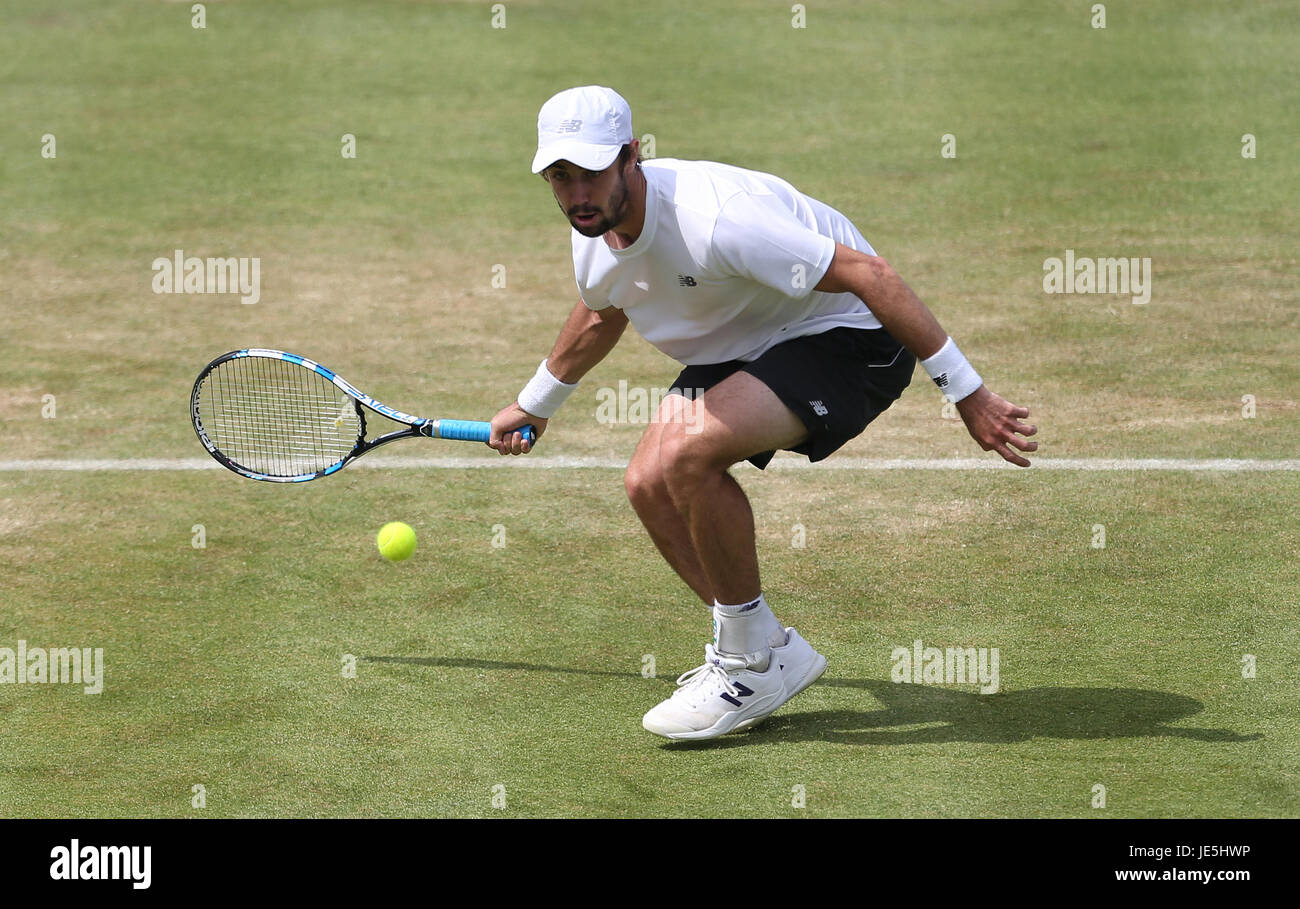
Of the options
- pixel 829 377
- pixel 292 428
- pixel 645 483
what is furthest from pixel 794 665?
pixel 292 428

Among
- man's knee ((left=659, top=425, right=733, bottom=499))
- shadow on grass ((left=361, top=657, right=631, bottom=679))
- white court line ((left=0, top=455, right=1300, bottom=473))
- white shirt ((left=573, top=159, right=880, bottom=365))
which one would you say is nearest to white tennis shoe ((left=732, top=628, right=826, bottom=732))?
shadow on grass ((left=361, top=657, right=631, bottom=679))

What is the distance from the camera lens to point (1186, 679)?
18.2 ft

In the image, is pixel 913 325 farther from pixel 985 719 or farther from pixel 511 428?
pixel 511 428

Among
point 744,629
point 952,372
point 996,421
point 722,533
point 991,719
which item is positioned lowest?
point 991,719

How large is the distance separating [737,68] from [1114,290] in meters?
5.17

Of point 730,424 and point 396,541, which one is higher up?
point 730,424

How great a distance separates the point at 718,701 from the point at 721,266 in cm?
133

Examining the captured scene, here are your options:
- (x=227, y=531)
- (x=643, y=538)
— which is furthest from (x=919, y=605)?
(x=227, y=531)

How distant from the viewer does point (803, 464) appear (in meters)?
7.82

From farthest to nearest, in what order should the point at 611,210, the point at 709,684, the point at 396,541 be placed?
1. the point at 396,541
2. the point at 709,684
3. the point at 611,210

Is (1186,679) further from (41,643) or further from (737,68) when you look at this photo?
(737,68)

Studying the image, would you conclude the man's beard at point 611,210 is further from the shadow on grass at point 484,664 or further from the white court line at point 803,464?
the white court line at point 803,464

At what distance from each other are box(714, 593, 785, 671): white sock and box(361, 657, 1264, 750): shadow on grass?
25 centimetres

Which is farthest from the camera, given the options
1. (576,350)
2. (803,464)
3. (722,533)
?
(803,464)
